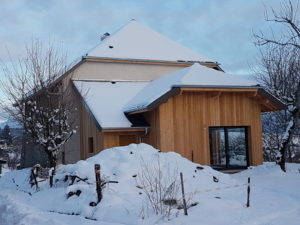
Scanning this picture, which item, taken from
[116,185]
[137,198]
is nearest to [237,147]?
[116,185]

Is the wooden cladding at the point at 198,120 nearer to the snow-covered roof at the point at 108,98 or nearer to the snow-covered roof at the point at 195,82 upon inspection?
the snow-covered roof at the point at 195,82

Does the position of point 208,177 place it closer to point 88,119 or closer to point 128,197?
point 128,197

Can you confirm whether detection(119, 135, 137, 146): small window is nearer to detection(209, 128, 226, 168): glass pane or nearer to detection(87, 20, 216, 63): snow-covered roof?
detection(209, 128, 226, 168): glass pane

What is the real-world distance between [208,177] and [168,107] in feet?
15.0

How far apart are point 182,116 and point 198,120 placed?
81 centimetres

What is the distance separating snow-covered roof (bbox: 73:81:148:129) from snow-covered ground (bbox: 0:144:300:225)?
406 centimetres

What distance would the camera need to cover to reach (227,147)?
53.2 feet

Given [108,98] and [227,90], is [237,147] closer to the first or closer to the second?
[227,90]

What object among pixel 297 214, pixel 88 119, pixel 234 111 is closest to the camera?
pixel 297 214

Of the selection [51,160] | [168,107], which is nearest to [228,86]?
[168,107]

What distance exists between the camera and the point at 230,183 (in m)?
11.3

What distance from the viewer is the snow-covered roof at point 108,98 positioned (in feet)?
51.5

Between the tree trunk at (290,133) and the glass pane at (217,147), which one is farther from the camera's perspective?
the glass pane at (217,147)

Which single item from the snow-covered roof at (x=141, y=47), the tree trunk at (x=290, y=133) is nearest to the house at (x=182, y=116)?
the snow-covered roof at (x=141, y=47)
